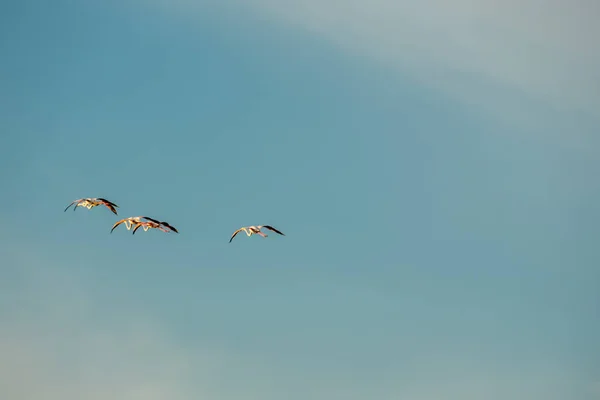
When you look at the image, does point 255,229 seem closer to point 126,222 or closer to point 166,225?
point 166,225

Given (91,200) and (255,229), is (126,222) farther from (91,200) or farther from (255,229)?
(255,229)

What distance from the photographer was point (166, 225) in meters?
75.8

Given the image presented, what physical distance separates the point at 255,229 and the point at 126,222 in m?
18.9

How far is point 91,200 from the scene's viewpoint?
260 feet

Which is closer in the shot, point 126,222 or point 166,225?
point 166,225

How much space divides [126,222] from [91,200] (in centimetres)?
565

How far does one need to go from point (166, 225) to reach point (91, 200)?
1231 centimetres

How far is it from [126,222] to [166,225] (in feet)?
27.8

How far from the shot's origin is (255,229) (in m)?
78.0

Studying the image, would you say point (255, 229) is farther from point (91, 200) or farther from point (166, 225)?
point (91, 200)

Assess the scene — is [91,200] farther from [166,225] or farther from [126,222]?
[166,225]

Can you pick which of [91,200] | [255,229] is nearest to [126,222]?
[91,200]

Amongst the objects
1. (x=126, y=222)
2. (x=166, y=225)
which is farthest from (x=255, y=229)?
(x=126, y=222)

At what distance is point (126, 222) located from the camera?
8075 centimetres
